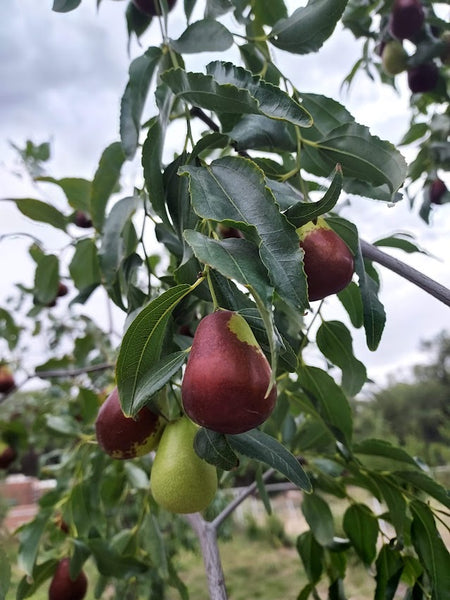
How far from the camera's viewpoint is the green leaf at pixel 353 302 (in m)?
0.62

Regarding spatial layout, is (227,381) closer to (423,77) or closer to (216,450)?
(216,450)

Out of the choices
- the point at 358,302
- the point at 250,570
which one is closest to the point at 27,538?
the point at 358,302

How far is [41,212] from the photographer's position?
29.9 inches

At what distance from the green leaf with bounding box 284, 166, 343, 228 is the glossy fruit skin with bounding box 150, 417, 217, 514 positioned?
Result: 0.72ft

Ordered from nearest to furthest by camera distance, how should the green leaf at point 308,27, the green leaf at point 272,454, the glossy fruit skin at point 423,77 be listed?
the green leaf at point 272,454
the green leaf at point 308,27
the glossy fruit skin at point 423,77

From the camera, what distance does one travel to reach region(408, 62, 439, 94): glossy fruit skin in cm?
114

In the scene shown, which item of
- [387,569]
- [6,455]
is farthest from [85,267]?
[6,455]

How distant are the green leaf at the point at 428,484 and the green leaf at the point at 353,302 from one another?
197 millimetres

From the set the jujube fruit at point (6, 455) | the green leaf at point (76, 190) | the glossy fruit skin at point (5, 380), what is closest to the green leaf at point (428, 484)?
the green leaf at point (76, 190)

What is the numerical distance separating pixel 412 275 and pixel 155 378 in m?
0.24

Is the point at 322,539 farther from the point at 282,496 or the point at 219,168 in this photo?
the point at 282,496

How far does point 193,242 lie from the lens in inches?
12.6

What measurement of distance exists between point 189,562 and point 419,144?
3.84 metres

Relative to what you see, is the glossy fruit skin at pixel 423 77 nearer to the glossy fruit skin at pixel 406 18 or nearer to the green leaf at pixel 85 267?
the glossy fruit skin at pixel 406 18
